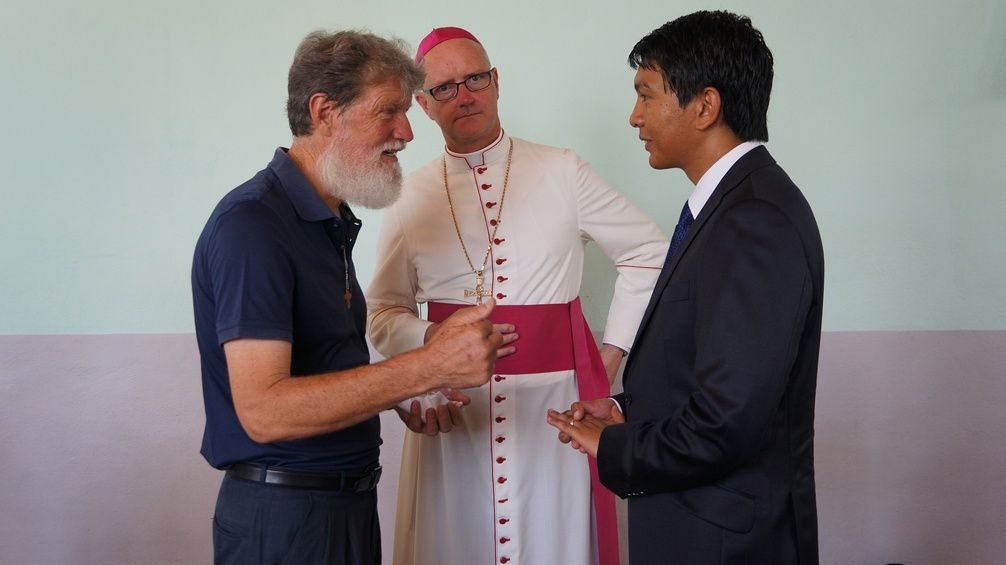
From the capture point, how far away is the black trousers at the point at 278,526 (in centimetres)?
163

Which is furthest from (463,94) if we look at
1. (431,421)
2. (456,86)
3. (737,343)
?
(737,343)

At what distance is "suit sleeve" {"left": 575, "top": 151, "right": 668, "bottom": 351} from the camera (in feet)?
8.54

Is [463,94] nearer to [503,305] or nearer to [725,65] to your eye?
[503,305]

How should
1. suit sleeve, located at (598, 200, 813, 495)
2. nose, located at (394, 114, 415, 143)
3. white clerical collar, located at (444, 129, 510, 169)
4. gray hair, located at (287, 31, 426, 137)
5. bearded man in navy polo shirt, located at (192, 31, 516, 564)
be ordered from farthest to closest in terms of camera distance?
white clerical collar, located at (444, 129, 510, 169) < nose, located at (394, 114, 415, 143) < gray hair, located at (287, 31, 426, 137) < bearded man in navy polo shirt, located at (192, 31, 516, 564) < suit sleeve, located at (598, 200, 813, 495)

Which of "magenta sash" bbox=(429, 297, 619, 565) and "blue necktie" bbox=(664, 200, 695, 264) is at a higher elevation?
"blue necktie" bbox=(664, 200, 695, 264)

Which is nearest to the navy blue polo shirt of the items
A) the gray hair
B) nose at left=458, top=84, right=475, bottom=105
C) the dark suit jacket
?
the gray hair

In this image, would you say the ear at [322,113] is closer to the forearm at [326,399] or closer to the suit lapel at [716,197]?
the forearm at [326,399]

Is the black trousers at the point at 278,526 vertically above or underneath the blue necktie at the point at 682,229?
underneath

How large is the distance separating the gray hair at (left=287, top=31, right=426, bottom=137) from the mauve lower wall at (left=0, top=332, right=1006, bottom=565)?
72.9 inches

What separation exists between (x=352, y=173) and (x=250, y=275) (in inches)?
13.6

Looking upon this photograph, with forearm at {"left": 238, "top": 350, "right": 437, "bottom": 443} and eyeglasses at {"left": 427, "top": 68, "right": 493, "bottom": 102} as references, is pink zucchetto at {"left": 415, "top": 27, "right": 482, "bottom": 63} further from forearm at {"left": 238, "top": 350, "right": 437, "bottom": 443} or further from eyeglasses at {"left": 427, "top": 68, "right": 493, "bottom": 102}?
forearm at {"left": 238, "top": 350, "right": 437, "bottom": 443}

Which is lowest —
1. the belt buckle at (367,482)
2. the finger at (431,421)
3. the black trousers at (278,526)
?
the black trousers at (278,526)

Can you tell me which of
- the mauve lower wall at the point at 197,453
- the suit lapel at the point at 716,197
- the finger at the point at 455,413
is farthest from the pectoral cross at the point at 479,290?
the mauve lower wall at the point at 197,453

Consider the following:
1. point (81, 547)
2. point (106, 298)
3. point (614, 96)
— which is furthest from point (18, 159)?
point (614, 96)
